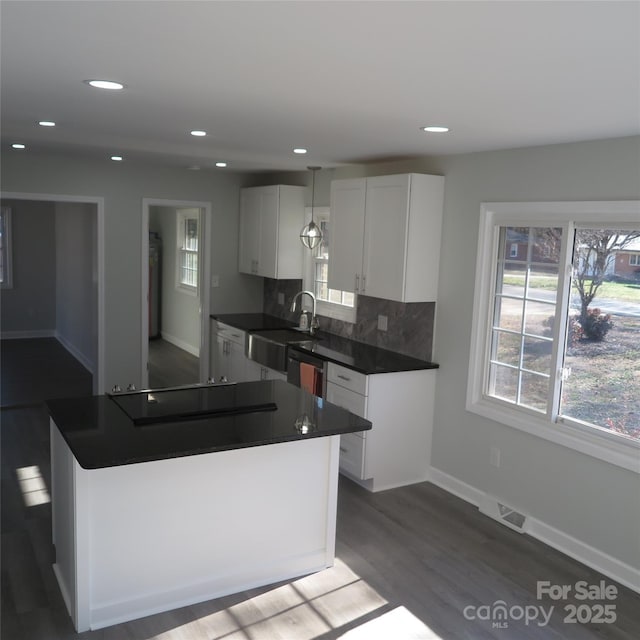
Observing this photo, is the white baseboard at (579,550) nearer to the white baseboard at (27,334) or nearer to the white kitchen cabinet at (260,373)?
the white kitchen cabinet at (260,373)

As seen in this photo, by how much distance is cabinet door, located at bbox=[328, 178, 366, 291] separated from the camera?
500 cm

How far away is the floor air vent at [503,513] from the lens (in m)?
4.17

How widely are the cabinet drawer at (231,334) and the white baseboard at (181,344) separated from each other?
213 cm

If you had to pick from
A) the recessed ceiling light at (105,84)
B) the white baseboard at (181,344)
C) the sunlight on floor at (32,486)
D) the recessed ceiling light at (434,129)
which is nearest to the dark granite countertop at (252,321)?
the white baseboard at (181,344)

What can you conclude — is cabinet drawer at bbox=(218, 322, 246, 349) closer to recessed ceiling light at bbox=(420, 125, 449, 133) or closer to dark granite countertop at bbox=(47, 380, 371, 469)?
dark granite countertop at bbox=(47, 380, 371, 469)

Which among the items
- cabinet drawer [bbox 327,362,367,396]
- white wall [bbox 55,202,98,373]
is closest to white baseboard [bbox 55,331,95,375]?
white wall [bbox 55,202,98,373]

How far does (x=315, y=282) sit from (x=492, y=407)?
2.46m

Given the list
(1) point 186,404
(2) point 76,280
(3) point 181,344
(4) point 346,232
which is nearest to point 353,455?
(1) point 186,404

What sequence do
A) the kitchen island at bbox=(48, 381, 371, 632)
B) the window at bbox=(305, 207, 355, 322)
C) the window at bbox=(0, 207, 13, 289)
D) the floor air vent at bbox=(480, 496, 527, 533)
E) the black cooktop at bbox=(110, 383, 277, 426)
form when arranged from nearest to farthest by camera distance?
the kitchen island at bbox=(48, 381, 371, 632) → the black cooktop at bbox=(110, 383, 277, 426) → the floor air vent at bbox=(480, 496, 527, 533) → the window at bbox=(305, 207, 355, 322) → the window at bbox=(0, 207, 13, 289)

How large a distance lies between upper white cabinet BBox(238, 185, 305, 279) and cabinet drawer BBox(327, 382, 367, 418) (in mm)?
1745

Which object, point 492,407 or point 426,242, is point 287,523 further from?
point 426,242

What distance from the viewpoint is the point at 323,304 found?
20.1 ft

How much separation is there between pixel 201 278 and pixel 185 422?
3.81 metres

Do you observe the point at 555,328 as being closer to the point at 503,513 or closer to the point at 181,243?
the point at 503,513
